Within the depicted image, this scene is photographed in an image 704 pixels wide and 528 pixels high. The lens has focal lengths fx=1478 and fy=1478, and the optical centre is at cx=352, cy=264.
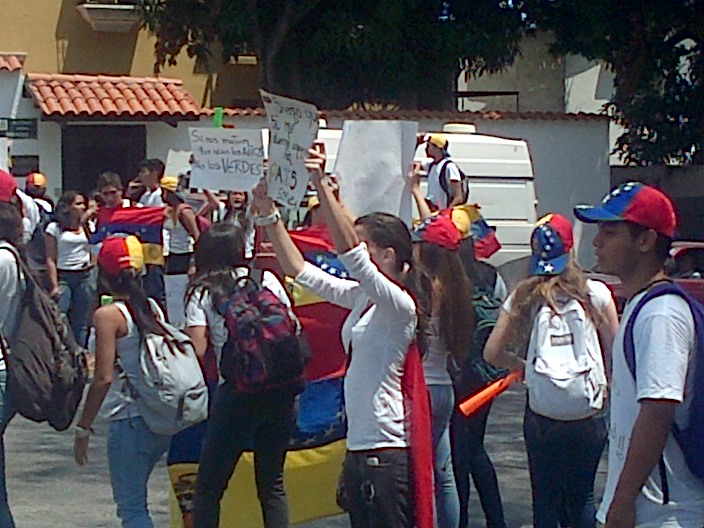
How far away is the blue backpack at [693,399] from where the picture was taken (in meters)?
3.75

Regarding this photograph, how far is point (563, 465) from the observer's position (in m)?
5.86

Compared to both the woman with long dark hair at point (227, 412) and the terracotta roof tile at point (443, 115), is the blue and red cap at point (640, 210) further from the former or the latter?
the terracotta roof tile at point (443, 115)

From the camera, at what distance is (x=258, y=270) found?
251 inches

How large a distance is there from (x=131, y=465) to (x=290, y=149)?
145cm

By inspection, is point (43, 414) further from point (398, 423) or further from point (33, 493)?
point (33, 493)

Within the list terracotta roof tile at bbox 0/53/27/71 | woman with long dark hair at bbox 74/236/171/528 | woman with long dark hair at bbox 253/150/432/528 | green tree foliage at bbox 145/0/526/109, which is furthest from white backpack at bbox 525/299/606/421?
green tree foliage at bbox 145/0/526/109

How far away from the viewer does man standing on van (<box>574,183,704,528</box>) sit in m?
3.68

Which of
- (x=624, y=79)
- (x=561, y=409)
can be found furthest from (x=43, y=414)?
(x=624, y=79)

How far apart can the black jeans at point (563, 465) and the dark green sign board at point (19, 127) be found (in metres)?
12.6

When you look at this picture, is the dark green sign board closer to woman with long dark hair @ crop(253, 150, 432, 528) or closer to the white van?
the white van

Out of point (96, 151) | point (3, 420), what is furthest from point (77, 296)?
point (3, 420)

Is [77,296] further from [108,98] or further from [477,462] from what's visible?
[477,462]

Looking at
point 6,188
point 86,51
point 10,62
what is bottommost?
point 6,188

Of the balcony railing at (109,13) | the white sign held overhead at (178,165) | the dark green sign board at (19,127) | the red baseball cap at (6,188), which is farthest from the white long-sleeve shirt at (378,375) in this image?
the balcony railing at (109,13)
